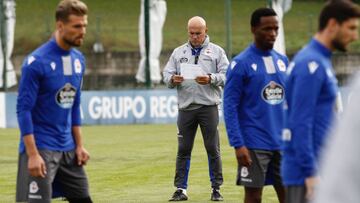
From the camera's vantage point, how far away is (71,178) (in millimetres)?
8062

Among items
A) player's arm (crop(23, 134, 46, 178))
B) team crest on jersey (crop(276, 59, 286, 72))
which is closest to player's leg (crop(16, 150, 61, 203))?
player's arm (crop(23, 134, 46, 178))

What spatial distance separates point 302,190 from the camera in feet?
20.9

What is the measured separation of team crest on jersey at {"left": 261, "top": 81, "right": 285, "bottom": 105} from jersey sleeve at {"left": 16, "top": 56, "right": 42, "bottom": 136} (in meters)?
2.01

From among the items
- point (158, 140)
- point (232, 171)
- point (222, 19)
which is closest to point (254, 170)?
point (232, 171)

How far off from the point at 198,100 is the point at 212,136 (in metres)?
0.46

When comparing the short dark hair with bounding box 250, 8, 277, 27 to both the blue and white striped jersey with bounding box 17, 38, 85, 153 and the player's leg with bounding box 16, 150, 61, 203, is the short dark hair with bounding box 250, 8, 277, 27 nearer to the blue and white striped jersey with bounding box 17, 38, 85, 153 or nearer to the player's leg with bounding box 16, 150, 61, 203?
the blue and white striped jersey with bounding box 17, 38, 85, 153

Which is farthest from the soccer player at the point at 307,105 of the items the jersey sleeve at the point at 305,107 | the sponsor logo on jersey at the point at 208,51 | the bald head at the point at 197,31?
the sponsor logo on jersey at the point at 208,51

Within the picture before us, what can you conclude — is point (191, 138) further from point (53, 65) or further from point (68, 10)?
point (68, 10)

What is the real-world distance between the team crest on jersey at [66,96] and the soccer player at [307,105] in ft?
6.85

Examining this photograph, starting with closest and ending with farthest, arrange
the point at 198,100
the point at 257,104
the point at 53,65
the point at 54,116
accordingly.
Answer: the point at 53,65 < the point at 54,116 < the point at 257,104 < the point at 198,100

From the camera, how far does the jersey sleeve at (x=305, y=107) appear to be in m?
6.25

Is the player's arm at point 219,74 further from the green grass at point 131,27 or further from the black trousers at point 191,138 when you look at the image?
the green grass at point 131,27

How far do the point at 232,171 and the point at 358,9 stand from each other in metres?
9.82

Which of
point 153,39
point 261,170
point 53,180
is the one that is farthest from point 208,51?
point 153,39
